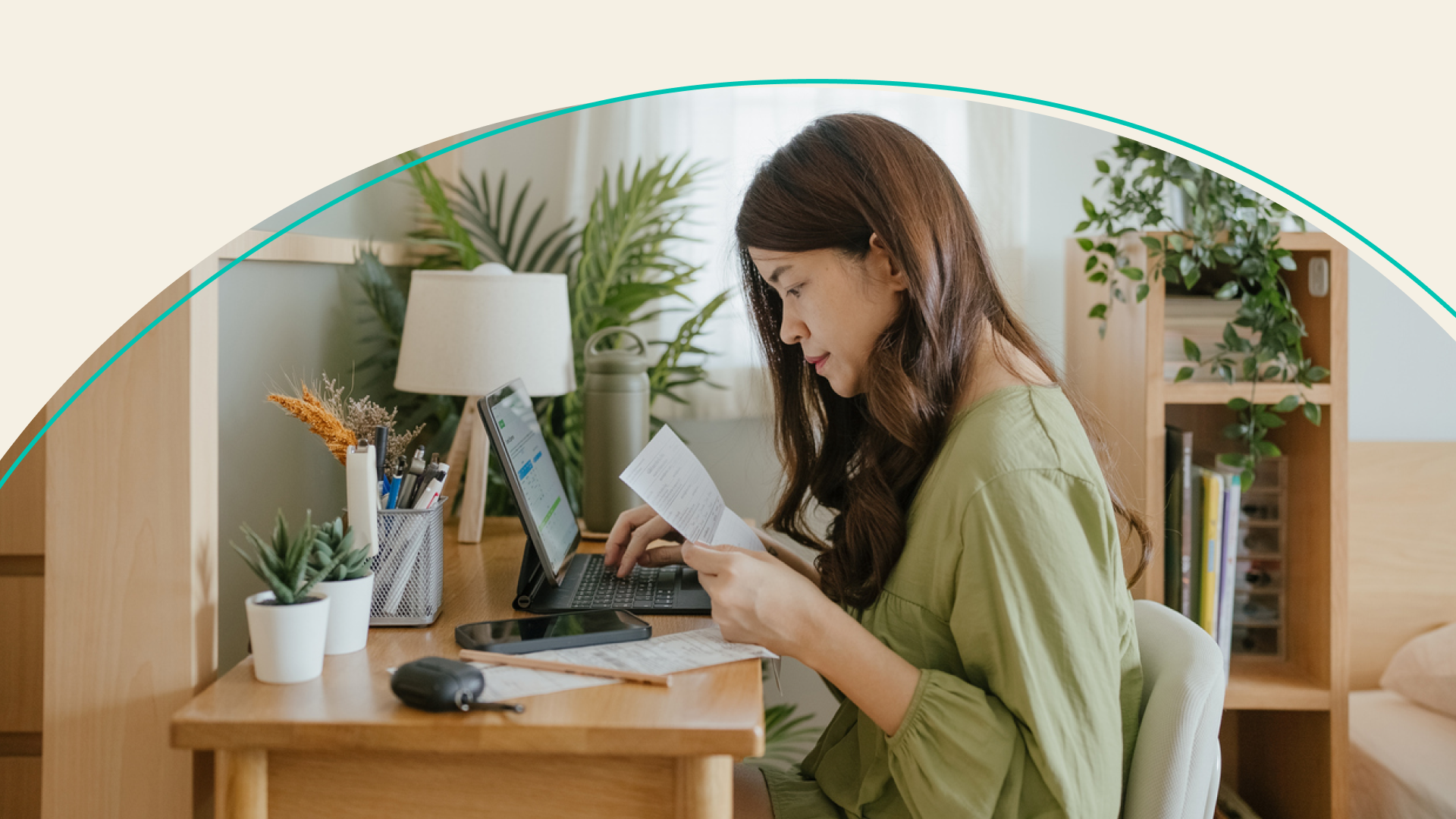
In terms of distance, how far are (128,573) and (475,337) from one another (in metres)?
0.77

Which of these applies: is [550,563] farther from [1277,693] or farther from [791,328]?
[1277,693]

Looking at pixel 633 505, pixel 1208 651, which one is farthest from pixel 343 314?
pixel 1208 651

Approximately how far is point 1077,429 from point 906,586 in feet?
0.73

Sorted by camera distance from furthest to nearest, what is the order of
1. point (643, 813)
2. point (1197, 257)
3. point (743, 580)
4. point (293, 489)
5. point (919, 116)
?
1. point (919, 116)
2. point (1197, 257)
3. point (293, 489)
4. point (743, 580)
5. point (643, 813)

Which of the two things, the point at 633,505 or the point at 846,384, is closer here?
the point at 846,384

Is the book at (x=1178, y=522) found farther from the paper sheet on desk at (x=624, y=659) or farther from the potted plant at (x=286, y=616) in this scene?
the potted plant at (x=286, y=616)

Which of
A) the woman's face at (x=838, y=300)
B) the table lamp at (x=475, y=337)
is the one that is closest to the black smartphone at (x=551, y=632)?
the woman's face at (x=838, y=300)

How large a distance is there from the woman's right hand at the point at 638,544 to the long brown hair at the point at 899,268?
0.28 m

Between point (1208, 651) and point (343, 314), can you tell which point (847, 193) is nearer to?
point (1208, 651)

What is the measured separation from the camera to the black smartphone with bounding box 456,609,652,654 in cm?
97

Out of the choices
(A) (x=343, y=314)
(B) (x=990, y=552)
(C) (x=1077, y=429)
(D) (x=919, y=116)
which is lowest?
(B) (x=990, y=552)

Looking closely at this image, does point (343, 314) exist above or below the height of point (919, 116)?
below

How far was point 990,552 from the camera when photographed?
33.9 inches

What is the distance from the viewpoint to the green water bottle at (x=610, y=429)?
1692 mm
